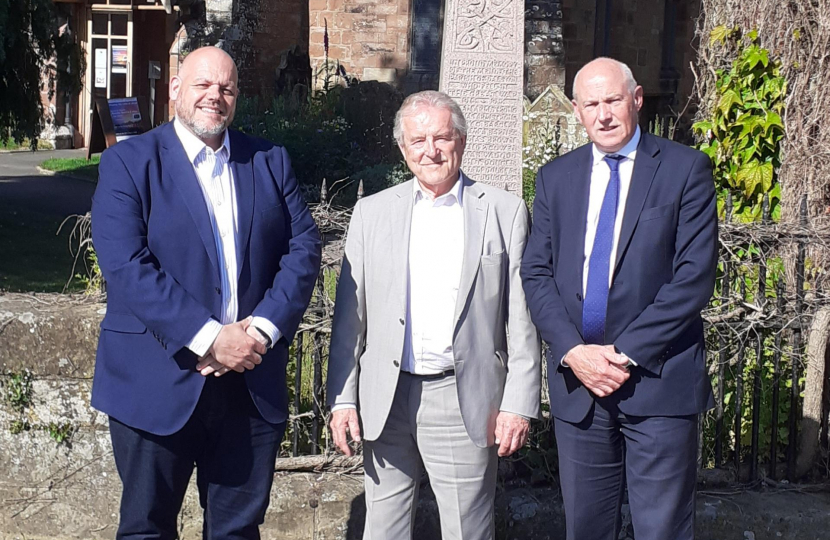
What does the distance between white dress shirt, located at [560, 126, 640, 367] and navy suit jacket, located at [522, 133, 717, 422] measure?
0.08 feet

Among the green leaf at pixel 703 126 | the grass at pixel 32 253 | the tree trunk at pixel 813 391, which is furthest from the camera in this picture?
the grass at pixel 32 253

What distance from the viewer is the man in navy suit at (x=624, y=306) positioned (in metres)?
3.07

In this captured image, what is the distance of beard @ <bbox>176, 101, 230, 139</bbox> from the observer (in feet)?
10.2

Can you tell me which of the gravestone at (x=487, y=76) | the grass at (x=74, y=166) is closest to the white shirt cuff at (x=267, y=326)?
the gravestone at (x=487, y=76)

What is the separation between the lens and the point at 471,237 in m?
3.16

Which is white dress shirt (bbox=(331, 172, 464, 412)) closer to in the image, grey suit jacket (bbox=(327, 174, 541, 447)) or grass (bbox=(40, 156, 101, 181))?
grey suit jacket (bbox=(327, 174, 541, 447))

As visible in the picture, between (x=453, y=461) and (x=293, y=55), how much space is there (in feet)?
51.2

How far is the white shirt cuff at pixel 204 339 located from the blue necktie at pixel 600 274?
1.12 m

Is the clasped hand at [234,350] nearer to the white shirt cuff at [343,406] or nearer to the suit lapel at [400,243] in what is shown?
the white shirt cuff at [343,406]

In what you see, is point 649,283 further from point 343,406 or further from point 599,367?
point 343,406

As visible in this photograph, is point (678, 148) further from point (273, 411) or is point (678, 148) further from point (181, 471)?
point (181, 471)

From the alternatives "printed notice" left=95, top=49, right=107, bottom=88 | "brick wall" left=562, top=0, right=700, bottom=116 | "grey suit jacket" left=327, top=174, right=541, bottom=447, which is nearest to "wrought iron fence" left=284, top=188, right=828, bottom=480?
"grey suit jacket" left=327, top=174, right=541, bottom=447

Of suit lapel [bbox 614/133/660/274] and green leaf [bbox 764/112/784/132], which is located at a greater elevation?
green leaf [bbox 764/112/784/132]

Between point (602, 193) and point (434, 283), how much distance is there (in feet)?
1.95
